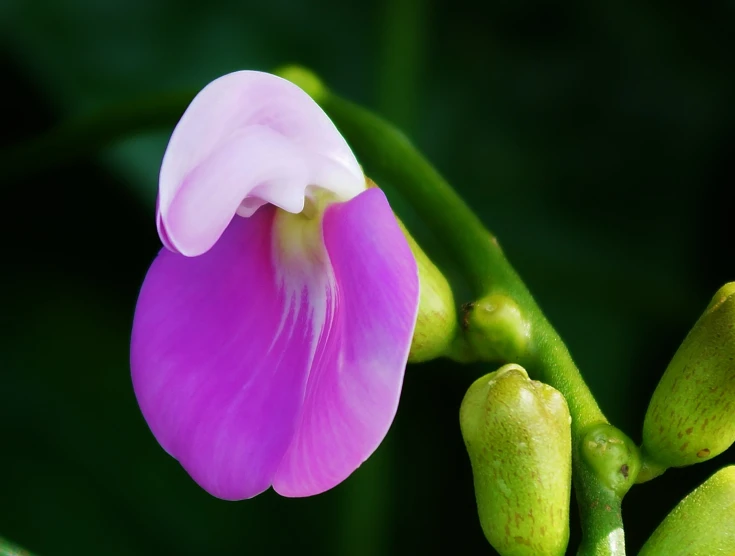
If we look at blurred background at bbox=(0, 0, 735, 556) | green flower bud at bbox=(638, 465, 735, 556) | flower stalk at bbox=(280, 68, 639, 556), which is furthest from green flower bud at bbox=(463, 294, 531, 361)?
blurred background at bbox=(0, 0, 735, 556)

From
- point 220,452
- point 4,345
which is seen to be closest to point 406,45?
point 4,345

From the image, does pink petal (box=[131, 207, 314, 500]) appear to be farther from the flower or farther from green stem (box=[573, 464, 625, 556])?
green stem (box=[573, 464, 625, 556])

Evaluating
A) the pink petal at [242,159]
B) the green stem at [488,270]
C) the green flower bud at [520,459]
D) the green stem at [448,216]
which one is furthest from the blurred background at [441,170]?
the green flower bud at [520,459]

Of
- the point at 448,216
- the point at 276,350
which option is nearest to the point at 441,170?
the point at 448,216

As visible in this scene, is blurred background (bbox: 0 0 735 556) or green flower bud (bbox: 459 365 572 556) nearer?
green flower bud (bbox: 459 365 572 556)

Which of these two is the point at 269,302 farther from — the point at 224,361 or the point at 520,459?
the point at 520,459

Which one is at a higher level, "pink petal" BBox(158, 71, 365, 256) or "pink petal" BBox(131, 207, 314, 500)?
"pink petal" BBox(158, 71, 365, 256)
